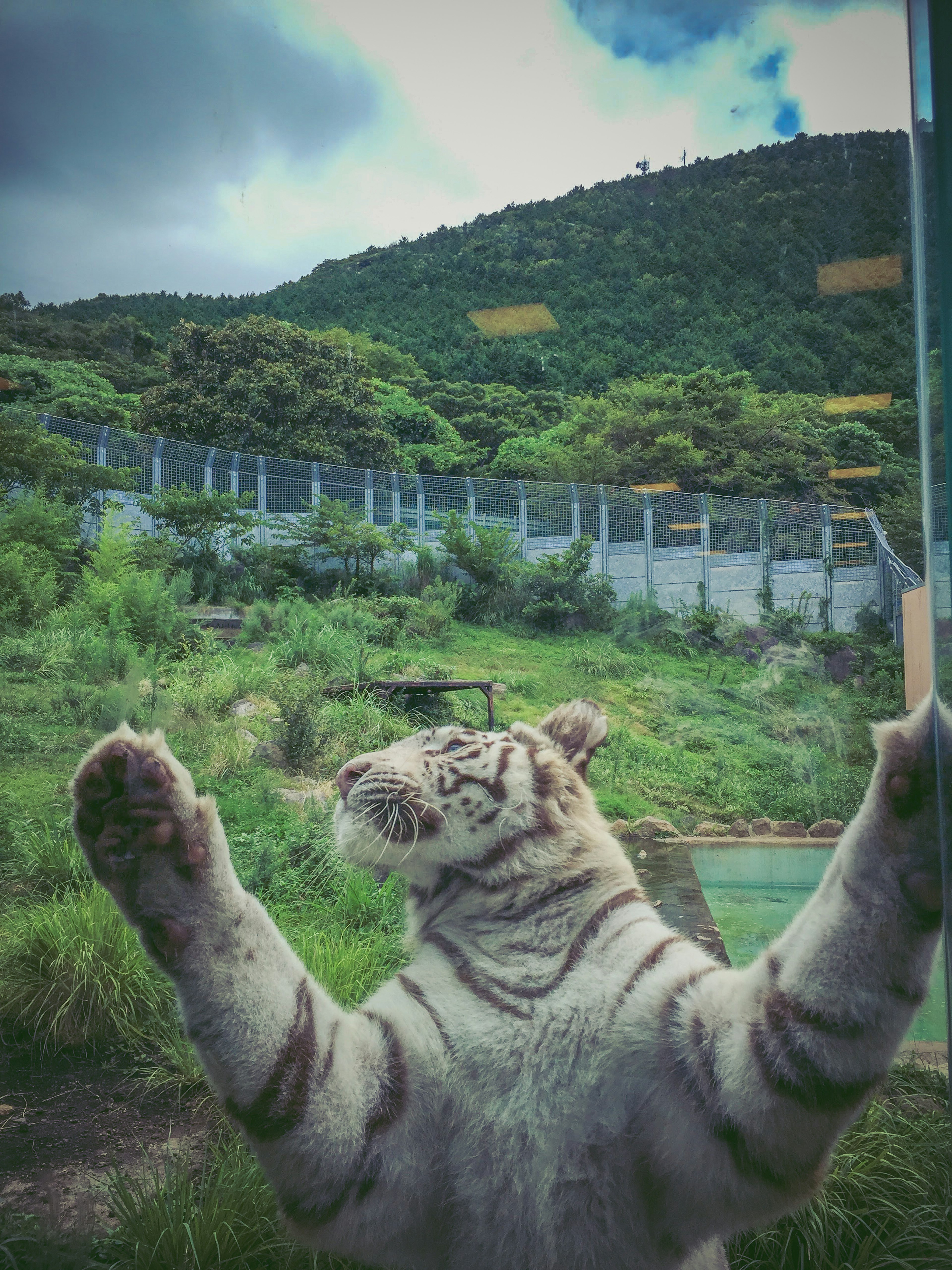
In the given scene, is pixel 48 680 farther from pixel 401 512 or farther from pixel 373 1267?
pixel 373 1267

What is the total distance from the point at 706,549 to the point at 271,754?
1.37 meters

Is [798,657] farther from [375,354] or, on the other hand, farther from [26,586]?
[26,586]

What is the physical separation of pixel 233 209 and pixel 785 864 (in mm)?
2594

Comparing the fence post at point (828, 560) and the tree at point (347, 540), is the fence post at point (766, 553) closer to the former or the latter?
the fence post at point (828, 560)

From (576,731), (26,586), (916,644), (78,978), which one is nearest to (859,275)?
(916,644)

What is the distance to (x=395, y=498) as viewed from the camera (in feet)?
8.04

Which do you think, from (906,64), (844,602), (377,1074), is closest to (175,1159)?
(377,1074)

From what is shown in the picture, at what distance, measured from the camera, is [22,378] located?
270 centimetres

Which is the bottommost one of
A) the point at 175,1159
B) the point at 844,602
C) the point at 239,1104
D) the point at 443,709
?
the point at 175,1159

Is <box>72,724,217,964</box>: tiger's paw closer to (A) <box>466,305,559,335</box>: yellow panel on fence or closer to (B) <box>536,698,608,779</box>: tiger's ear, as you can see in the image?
(B) <box>536,698,608,779</box>: tiger's ear

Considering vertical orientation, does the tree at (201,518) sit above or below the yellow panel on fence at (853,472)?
below

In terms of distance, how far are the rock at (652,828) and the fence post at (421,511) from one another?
39.8 inches

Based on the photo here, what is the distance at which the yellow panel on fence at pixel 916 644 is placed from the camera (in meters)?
2.23

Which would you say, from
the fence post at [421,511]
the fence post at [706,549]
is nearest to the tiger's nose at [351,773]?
the fence post at [421,511]
